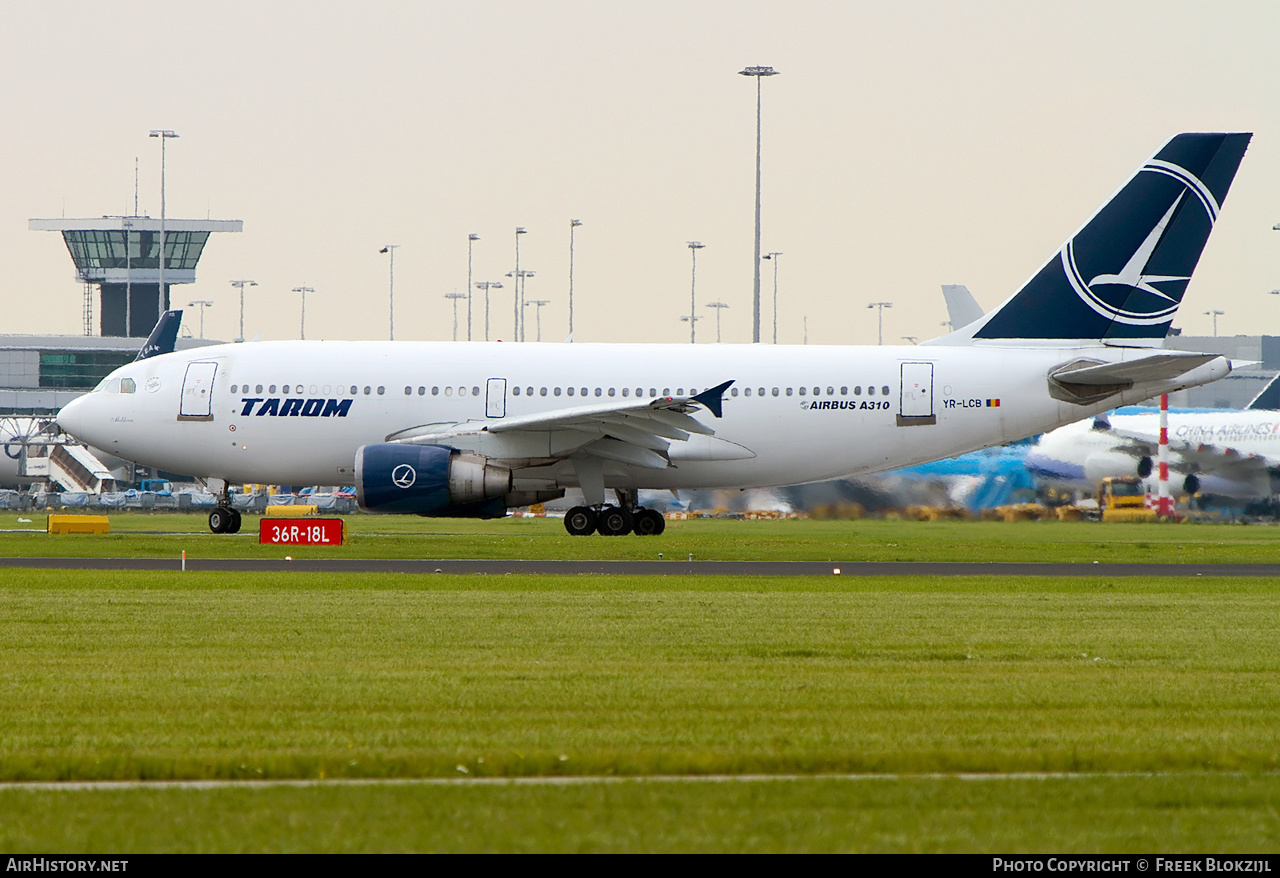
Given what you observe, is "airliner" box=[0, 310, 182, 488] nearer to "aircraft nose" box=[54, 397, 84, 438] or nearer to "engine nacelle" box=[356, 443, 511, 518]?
"aircraft nose" box=[54, 397, 84, 438]

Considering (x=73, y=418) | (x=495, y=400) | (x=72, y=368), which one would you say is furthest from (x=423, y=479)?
(x=72, y=368)

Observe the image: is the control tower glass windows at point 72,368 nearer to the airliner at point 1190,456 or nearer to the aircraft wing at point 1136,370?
the airliner at point 1190,456

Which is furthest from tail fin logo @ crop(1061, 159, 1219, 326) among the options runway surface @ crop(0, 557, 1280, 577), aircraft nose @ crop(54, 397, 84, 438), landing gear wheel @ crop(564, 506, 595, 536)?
aircraft nose @ crop(54, 397, 84, 438)

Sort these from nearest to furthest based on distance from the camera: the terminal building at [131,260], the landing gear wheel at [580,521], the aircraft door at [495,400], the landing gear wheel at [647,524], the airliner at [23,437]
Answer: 1. the aircraft door at [495,400]
2. the landing gear wheel at [580,521]
3. the landing gear wheel at [647,524]
4. the airliner at [23,437]
5. the terminal building at [131,260]

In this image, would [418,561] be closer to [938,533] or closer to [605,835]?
[938,533]

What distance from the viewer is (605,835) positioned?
6805 millimetres

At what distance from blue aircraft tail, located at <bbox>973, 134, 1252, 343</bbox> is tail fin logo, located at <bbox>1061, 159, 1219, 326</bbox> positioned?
0.02 m

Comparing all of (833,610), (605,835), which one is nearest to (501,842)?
Result: (605,835)

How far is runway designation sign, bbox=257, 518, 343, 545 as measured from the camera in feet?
102

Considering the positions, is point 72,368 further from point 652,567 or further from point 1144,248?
point 652,567

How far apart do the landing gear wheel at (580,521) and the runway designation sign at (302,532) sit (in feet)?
17.2

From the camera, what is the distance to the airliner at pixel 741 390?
107 feet

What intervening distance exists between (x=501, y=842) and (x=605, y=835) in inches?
17.7

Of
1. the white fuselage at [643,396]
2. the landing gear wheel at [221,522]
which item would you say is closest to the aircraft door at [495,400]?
the white fuselage at [643,396]
